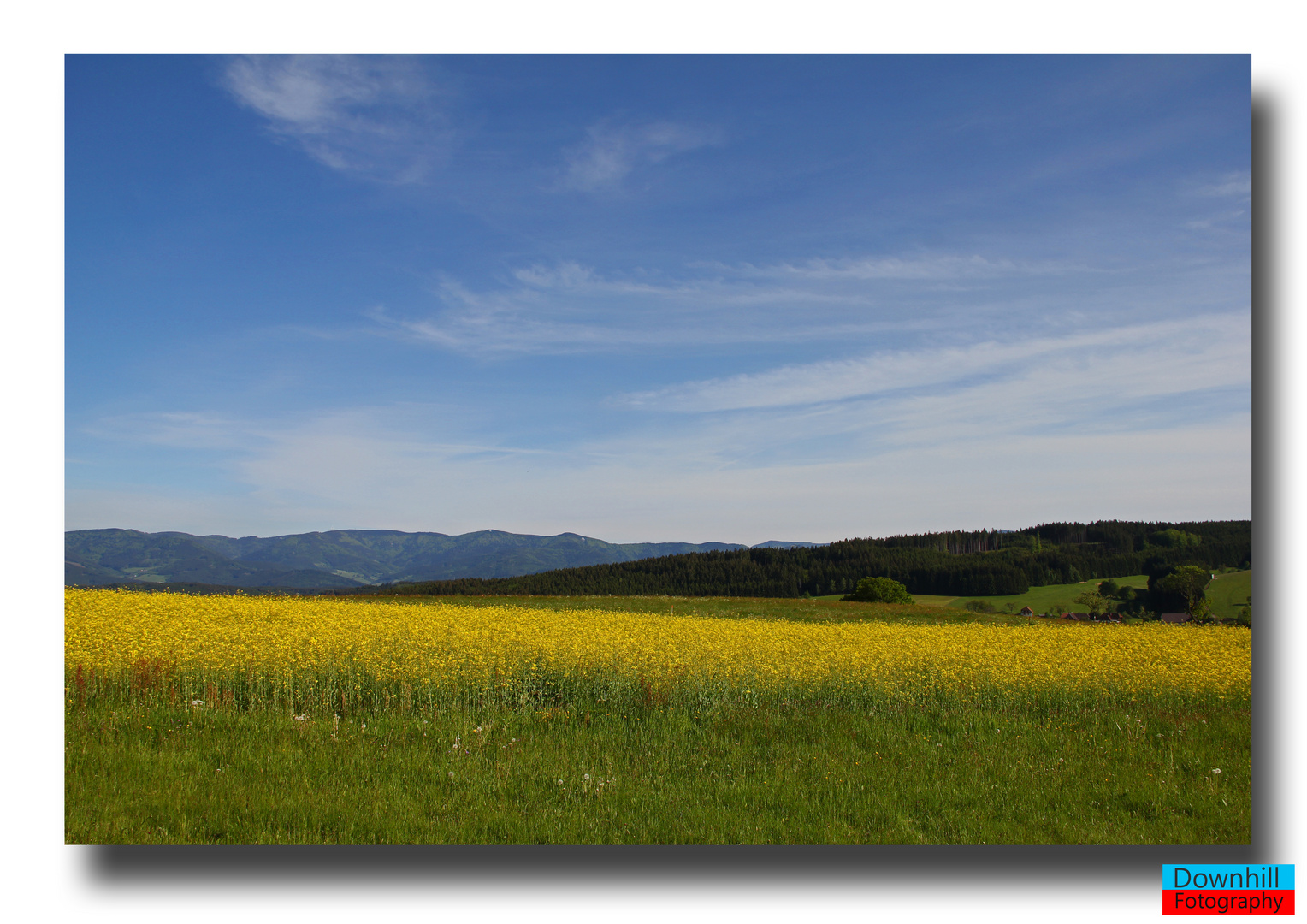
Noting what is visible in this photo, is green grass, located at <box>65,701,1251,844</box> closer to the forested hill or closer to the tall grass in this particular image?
the tall grass

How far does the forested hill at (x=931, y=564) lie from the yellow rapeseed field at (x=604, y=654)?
5.75 feet

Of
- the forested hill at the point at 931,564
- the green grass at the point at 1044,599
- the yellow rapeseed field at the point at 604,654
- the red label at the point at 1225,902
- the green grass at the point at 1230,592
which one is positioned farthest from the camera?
the green grass at the point at 1044,599

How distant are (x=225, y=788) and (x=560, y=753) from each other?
338 cm

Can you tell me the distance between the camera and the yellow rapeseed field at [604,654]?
10.4 meters

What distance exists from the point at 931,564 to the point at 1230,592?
2875 cm

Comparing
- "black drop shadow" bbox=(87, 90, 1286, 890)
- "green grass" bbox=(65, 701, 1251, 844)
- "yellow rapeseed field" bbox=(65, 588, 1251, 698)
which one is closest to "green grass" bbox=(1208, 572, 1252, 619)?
"yellow rapeseed field" bbox=(65, 588, 1251, 698)

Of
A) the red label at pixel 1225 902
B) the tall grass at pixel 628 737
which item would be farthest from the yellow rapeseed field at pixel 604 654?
the red label at pixel 1225 902

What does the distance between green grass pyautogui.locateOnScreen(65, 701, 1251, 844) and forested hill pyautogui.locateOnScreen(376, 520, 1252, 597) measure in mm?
2690

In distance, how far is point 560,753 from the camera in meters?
7.91

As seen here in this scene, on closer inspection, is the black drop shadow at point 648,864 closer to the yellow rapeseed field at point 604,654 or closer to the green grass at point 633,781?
the green grass at point 633,781
